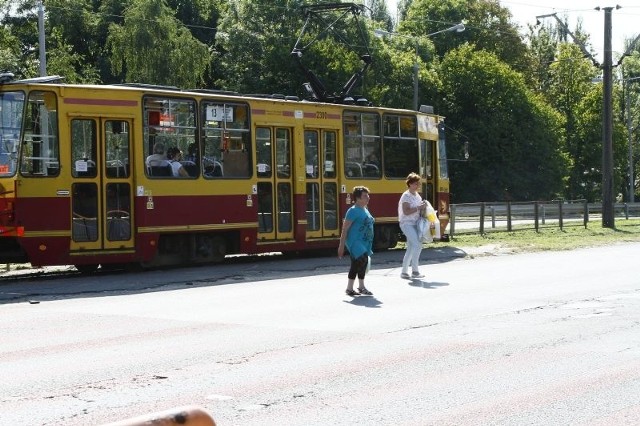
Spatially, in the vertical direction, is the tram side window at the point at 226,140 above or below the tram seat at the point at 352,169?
above

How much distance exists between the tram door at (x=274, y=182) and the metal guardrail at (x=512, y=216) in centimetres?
918

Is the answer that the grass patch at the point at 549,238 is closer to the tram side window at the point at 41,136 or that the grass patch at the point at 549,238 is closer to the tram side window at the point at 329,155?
the tram side window at the point at 329,155

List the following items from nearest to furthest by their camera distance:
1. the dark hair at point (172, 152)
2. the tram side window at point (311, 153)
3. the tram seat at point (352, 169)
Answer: the dark hair at point (172, 152), the tram side window at point (311, 153), the tram seat at point (352, 169)

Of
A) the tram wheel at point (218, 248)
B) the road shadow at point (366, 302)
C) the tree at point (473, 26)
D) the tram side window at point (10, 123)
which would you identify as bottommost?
the road shadow at point (366, 302)

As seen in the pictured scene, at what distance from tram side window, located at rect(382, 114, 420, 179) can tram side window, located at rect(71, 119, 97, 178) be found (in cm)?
891

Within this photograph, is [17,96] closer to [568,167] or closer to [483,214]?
[483,214]

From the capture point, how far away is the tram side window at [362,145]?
2481 centimetres

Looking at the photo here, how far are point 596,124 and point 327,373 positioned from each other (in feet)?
241

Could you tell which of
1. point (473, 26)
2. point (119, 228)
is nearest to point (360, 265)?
point (119, 228)

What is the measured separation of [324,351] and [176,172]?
10.8m

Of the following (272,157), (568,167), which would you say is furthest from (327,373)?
(568,167)

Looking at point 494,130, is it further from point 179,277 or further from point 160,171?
point 179,277

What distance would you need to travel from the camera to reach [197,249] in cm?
2117

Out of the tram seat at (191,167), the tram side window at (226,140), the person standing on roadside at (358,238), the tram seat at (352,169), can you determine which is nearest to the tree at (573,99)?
the tram seat at (352,169)
